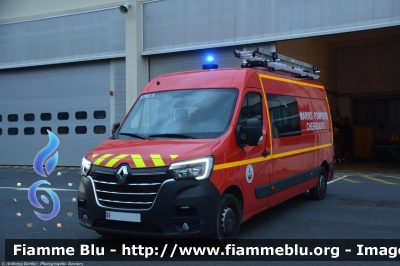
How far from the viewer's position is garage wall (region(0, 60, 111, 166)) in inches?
737

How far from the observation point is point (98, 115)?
61.2 feet

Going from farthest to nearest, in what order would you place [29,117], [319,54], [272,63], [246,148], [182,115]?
[319,54], [29,117], [272,63], [182,115], [246,148]

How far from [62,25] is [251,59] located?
13068 mm

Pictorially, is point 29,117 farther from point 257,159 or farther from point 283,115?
point 257,159

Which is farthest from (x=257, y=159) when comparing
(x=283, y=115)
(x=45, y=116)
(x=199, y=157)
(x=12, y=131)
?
(x=12, y=131)

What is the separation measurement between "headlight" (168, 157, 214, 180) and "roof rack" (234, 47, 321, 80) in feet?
9.07

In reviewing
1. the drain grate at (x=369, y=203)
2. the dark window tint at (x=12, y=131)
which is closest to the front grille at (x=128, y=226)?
the drain grate at (x=369, y=203)

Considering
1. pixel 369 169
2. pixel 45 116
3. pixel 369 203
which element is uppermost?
pixel 45 116

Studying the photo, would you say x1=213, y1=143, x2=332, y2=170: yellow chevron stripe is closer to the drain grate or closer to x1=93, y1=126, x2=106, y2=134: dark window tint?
the drain grate

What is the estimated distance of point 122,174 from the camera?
19.3 ft

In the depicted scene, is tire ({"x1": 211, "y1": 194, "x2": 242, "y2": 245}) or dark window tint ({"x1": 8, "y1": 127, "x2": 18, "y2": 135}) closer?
tire ({"x1": 211, "y1": 194, "x2": 242, "y2": 245})

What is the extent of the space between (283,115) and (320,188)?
2603mm

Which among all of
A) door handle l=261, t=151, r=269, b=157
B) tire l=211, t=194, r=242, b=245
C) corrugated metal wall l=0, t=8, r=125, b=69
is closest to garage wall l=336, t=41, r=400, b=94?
corrugated metal wall l=0, t=8, r=125, b=69

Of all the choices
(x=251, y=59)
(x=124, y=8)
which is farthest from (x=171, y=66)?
(x=251, y=59)
